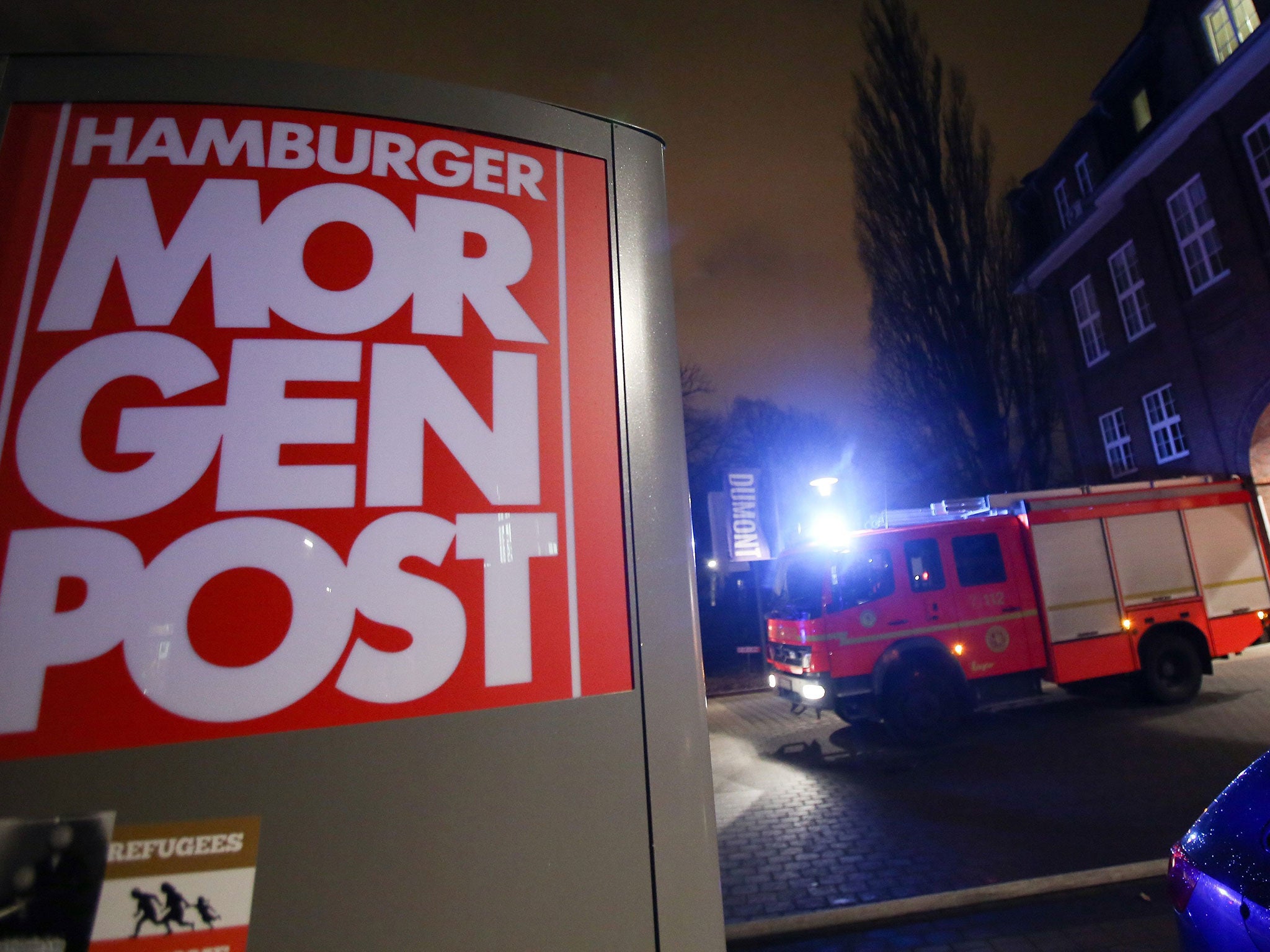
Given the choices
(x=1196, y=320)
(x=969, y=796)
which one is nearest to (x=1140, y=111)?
(x=1196, y=320)

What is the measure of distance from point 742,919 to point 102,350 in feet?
14.7

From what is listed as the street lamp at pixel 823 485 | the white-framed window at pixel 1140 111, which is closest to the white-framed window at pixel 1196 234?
the white-framed window at pixel 1140 111

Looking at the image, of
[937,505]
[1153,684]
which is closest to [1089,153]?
[937,505]

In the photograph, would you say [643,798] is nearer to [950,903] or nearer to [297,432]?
[297,432]

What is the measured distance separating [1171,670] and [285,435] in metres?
11.6

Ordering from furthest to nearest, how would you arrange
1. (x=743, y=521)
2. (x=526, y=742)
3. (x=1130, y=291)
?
(x=1130, y=291), (x=743, y=521), (x=526, y=742)

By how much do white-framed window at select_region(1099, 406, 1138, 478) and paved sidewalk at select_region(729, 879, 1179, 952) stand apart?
17664 mm

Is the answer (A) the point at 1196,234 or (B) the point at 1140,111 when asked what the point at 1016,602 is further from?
(B) the point at 1140,111

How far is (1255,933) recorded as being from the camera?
193 cm

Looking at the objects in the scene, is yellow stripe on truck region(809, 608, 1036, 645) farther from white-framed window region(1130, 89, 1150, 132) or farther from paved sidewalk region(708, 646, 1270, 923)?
white-framed window region(1130, 89, 1150, 132)

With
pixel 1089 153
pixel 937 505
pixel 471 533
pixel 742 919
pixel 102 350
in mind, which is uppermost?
pixel 1089 153

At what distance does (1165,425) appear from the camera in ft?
53.5

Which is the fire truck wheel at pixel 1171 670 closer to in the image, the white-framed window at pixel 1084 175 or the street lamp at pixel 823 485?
the street lamp at pixel 823 485

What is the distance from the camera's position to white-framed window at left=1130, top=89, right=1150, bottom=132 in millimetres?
16547
